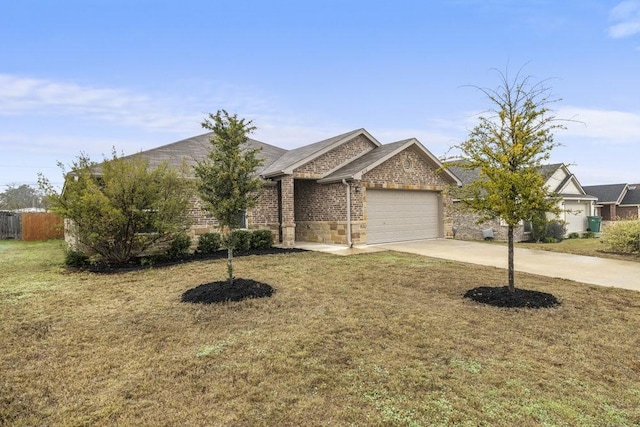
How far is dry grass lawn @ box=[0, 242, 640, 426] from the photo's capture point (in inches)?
124

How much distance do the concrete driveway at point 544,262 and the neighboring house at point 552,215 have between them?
5.60 metres

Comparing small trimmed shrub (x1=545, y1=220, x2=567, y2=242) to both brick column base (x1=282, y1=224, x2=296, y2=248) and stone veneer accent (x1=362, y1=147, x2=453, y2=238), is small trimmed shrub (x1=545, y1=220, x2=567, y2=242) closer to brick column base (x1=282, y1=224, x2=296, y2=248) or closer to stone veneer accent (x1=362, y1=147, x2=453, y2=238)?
stone veneer accent (x1=362, y1=147, x2=453, y2=238)

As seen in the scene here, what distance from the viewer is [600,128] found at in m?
17.1

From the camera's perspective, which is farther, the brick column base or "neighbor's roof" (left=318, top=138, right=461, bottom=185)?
"neighbor's roof" (left=318, top=138, right=461, bottom=185)

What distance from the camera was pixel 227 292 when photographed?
22.6 ft

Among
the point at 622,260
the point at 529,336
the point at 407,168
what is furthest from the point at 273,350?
the point at 407,168

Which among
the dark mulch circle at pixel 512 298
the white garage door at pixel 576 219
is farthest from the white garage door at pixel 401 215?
the white garage door at pixel 576 219

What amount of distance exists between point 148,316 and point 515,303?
20.3ft

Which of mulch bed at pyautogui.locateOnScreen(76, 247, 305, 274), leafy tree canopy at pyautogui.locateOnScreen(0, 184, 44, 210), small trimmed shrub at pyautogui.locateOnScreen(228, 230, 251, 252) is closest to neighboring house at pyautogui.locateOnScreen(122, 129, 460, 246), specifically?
small trimmed shrub at pyautogui.locateOnScreen(228, 230, 251, 252)

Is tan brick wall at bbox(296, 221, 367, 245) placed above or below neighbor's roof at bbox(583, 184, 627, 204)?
below

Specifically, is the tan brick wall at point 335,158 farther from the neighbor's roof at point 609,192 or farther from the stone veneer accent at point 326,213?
the neighbor's roof at point 609,192

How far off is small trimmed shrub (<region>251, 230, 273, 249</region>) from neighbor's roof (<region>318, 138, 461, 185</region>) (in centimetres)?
326

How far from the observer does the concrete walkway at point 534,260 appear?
8750 millimetres

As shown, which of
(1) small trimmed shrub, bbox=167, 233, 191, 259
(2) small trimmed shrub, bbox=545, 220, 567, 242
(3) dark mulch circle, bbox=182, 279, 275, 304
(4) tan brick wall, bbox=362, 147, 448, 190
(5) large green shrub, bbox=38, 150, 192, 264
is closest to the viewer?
(3) dark mulch circle, bbox=182, 279, 275, 304
